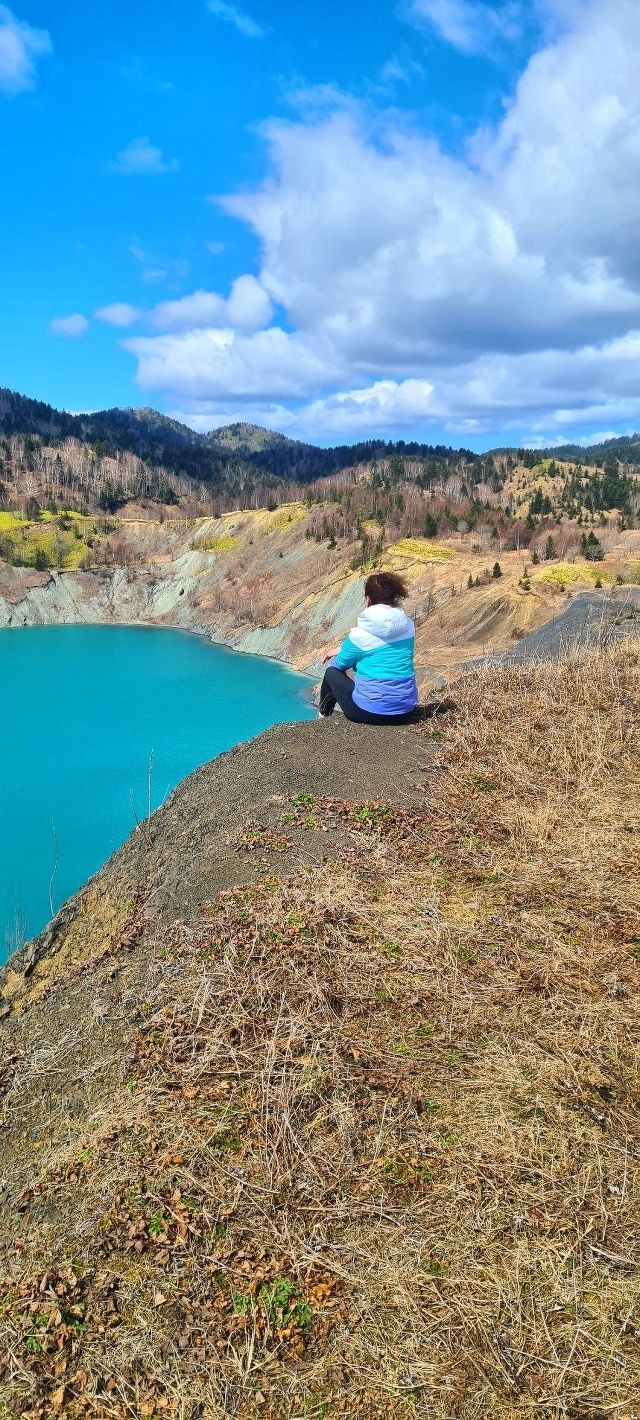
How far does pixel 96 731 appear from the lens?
3422cm

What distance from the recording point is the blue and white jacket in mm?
8070

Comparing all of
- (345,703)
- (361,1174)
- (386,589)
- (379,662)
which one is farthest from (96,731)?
(361,1174)

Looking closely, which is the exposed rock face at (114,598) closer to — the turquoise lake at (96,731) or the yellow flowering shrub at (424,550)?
the turquoise lake at (96,731)

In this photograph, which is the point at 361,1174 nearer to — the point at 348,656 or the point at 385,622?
the point at 385,622

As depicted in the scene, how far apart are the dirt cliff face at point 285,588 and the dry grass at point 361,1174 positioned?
26.2 metres

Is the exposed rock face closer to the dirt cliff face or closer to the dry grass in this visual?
the dirt cliff face

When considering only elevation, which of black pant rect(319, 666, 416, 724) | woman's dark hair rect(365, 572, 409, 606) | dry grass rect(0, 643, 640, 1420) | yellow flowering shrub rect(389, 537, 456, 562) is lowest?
dry grass rect(0, 643, 640, 1420)

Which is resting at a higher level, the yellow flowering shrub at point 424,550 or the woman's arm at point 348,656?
the yellow flowering shrub at point 424,550

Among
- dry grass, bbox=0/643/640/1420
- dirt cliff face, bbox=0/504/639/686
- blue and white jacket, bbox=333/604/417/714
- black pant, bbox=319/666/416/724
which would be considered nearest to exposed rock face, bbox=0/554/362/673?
dirt cliff face, bbox=0/504/639/686

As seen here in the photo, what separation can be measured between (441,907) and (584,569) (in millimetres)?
36529

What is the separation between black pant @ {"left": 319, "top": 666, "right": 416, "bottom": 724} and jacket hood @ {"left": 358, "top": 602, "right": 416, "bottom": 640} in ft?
3.04

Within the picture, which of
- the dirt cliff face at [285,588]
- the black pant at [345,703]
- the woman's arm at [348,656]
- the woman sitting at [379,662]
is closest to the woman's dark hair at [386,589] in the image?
the woman sitting at [379,662]

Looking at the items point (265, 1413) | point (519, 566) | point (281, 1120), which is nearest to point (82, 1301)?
point (265, 1413)

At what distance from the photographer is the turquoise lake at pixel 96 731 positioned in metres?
19.2
